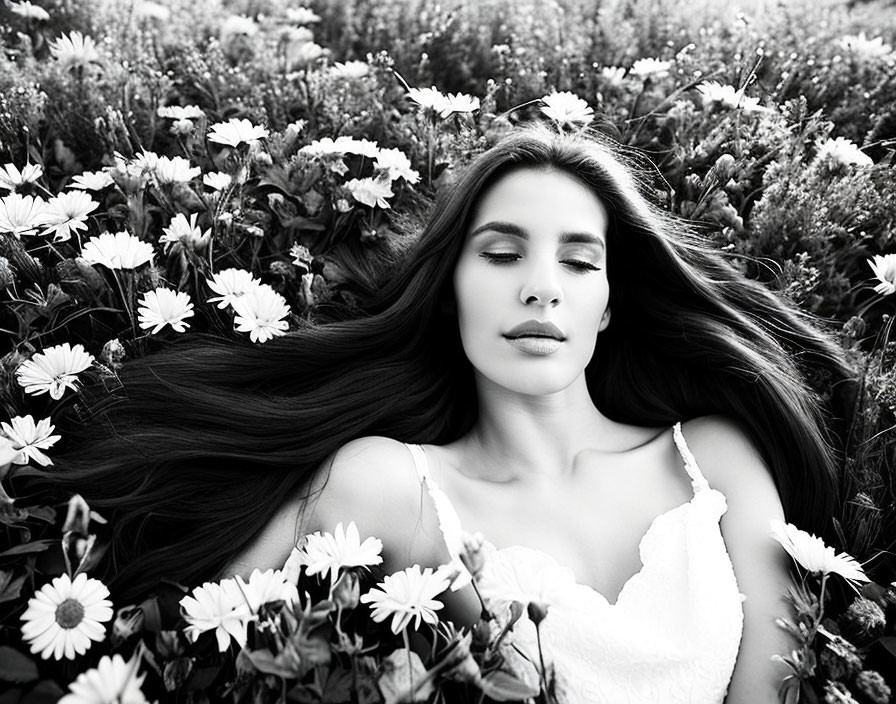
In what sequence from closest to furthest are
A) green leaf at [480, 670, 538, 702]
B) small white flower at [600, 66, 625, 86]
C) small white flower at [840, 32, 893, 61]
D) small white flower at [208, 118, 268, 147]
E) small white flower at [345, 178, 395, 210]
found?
green leaf at [480, 670, 538, 702] → small white flower at [208, 118, 268, 147] → small white flower at [345, 178, 395, 210] → small white flower at [600, 66, 625, 86] → small white flower at [840, 32, 893, 61]

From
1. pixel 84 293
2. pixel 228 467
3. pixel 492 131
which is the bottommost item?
pixel 228 467

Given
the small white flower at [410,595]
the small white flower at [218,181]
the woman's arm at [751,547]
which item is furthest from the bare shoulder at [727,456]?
the small white flower at [218,181]

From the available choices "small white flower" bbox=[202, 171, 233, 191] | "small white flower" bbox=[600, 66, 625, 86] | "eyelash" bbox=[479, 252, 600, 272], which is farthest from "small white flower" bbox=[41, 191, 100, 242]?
"small white flower" bbox=[600, 66, 625, 86]

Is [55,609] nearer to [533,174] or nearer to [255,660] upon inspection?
[255,660]

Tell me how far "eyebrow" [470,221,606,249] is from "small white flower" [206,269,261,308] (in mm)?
691

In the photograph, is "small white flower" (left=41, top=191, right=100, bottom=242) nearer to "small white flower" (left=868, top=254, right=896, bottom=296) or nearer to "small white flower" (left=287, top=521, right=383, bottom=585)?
"small white flower" (left=287, top=521, right=383, bottom=585)

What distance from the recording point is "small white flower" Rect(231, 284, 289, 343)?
268 cm

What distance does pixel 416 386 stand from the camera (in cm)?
278

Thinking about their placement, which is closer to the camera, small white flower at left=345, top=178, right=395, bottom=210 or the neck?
the neck

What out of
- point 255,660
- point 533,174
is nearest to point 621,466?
point 533,174

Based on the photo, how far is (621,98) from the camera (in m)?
3.74

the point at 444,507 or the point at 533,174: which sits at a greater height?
the point at 533,174

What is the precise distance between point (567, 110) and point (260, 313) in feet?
4.33

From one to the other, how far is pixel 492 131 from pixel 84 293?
148 centimetres
